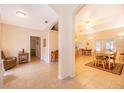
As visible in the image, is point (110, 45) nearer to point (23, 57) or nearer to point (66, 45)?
point (66, 45)

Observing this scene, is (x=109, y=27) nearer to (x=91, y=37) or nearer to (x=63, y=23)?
(x=91, y=37)

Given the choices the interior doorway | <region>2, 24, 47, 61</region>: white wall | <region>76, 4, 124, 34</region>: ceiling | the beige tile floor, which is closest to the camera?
the beige tile floor

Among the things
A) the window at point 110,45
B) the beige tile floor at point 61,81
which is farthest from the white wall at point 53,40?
the window at point 110,45

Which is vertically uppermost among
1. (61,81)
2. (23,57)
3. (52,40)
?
(52,40)

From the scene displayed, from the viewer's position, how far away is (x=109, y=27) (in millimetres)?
7242

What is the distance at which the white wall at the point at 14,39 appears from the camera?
4.63 meters

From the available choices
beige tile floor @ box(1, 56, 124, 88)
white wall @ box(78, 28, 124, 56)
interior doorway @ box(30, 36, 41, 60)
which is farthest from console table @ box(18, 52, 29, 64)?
white wall @ box(78, 28, 124, 56)

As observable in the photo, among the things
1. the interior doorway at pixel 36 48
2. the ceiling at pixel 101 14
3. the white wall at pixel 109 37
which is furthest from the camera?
the interior doorway at pixel 36 48

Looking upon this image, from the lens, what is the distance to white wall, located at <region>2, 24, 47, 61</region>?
4.63m

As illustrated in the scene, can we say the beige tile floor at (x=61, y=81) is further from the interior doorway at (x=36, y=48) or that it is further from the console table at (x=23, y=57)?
the interior doorway at (x=36, y=48)

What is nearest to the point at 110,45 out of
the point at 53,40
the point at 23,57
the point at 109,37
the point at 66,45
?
the point at 109,37

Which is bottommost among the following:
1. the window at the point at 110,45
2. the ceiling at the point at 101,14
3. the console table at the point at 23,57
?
the console table at the point at 23,57

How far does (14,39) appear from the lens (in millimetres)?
4926

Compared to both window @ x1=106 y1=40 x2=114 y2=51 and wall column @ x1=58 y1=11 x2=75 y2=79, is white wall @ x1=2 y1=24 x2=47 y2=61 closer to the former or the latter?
wall column @ x1=58 y1=11 x2=75 y2=79
